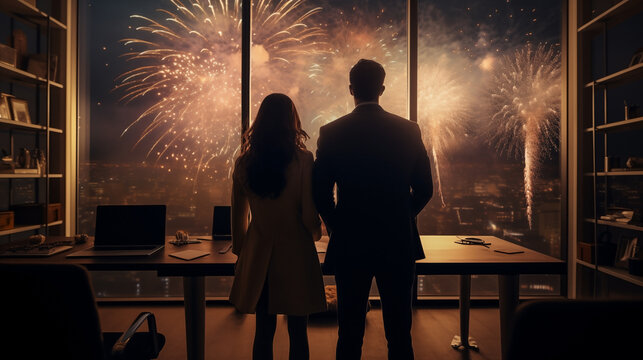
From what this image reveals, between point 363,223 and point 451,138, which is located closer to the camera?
point 363,223

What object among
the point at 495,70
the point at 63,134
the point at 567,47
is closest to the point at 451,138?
the point at 495,70

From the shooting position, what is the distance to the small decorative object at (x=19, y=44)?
2461mm

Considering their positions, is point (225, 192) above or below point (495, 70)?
below

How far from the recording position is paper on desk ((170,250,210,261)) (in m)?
1.53

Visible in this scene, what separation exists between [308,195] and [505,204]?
8.38 ft

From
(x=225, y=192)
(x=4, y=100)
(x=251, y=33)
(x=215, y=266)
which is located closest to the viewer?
(x=215, y=266)

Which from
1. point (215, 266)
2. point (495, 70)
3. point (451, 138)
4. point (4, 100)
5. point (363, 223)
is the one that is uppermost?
point (495, 70)

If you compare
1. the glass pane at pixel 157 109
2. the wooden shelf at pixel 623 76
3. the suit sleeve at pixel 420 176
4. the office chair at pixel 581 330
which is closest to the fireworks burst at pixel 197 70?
the glass pane at pixel 157 109

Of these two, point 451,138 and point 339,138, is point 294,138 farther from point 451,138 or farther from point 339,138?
point 451,138

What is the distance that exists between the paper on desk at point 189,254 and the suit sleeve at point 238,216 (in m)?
0.30

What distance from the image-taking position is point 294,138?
1265mm

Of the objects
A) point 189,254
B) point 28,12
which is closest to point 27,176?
point 28,12

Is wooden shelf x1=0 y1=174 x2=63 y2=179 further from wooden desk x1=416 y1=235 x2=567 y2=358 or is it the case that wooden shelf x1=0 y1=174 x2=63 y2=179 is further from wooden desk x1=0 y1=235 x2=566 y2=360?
wooden desk x1=416 y1=235 x2=567 y2=358

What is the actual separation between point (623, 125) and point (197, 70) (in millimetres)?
3482
